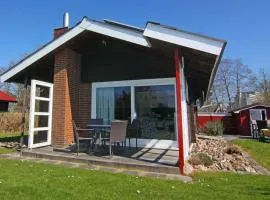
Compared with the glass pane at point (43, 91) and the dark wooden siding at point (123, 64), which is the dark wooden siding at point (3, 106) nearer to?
the glass pane at point (43, 91)

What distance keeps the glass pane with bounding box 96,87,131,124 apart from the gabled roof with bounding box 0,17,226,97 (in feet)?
6.68

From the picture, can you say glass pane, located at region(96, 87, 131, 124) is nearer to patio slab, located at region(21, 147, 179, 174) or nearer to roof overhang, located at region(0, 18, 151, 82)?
patio slab, located at region(21, 147, 179, 174)

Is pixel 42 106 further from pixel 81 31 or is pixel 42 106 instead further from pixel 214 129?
pixel 214 129

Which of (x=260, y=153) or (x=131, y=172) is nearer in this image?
(x=131, y=172)

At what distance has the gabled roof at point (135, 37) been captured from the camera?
558 cm

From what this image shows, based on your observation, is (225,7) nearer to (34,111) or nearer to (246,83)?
(34,111)

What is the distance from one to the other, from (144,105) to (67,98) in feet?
8.70

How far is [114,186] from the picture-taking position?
450 centimetres

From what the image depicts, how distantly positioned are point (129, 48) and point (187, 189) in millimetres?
5746

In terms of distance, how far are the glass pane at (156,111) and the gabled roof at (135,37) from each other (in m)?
1.61

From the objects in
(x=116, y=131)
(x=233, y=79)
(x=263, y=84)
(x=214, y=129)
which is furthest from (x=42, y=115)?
(x=263, y=84)

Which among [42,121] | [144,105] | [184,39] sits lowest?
[42,121]

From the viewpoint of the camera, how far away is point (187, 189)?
4445 millimetres

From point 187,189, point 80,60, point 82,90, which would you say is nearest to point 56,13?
point 80,60
